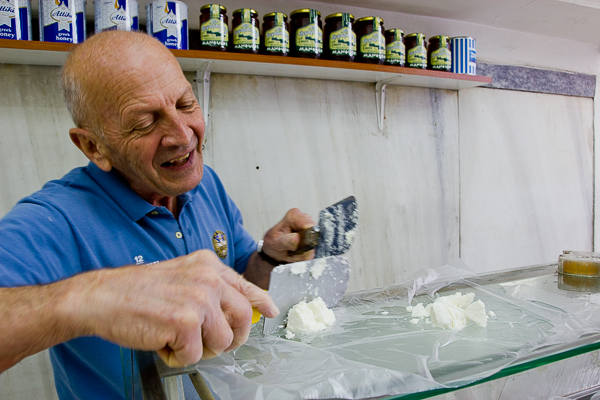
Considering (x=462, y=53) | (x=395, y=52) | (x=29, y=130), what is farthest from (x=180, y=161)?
(x=462, y=53)

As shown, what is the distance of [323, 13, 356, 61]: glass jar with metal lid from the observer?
164 cm

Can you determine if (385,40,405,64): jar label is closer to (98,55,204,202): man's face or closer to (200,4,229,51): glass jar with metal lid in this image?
(200,4,229,51): glass jar with metal lid

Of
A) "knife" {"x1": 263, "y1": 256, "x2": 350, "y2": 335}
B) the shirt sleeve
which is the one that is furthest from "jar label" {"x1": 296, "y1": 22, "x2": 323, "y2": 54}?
the shirt sleeve

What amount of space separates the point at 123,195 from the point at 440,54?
1495 mm

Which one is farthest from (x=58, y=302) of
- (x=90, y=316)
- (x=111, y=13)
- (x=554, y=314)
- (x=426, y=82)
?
(x=426, y=82)

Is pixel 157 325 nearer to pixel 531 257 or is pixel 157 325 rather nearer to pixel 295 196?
pixel 295 196

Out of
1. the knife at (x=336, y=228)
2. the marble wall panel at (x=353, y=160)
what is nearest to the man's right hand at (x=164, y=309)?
the knife at (x=336, y=228)

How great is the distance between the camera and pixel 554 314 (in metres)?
0.94

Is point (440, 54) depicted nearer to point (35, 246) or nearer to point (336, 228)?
point (336, 228)

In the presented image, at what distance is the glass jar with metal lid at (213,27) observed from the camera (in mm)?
1476

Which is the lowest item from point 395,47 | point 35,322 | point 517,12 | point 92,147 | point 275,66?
point 35,322

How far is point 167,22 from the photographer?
1412 mm

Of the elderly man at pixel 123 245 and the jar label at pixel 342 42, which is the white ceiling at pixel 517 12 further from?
the elderly man at pixel 123 245

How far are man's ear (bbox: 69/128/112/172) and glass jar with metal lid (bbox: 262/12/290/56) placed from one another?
0.79 m
